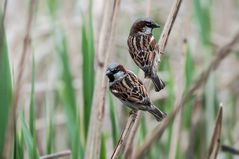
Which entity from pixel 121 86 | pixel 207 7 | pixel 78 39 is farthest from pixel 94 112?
pixel 78 39

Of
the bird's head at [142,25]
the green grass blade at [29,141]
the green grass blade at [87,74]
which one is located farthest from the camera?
the green grass blade at [87,74]

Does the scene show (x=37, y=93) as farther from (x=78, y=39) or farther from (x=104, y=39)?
(x=104, y=39)

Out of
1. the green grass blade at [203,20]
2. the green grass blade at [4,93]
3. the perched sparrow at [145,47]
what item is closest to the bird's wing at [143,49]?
the perched sparrow at [145,47]

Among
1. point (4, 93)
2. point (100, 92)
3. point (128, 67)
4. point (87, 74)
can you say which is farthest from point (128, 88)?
point (128, 67)

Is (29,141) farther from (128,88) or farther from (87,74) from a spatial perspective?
(128,88)

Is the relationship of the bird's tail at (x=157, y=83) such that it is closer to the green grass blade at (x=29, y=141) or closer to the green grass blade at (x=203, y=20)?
the green grass blade at (x=29, y=141)

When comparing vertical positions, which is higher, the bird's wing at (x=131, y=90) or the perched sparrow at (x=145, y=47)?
the perched sparrow at (x=145, y=47)

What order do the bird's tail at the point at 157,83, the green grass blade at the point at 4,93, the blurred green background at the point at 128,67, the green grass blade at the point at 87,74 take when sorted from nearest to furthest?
the bird's tail at the point at 157,83, the green grass blade at the point at 4,93, the green grass blade at the point at 87,74, the blurred green background at the point at 128,67
